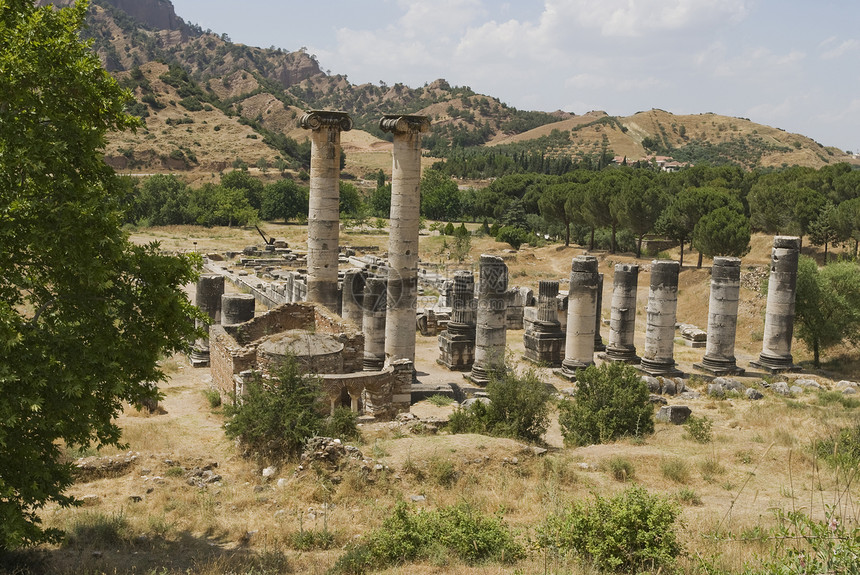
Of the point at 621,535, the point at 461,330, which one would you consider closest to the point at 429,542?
the point at 621,535

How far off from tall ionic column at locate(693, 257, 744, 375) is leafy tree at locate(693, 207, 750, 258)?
18085 mm

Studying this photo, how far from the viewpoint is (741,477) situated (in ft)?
43.9

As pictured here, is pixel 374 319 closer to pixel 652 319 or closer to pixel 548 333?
pixel 548 333

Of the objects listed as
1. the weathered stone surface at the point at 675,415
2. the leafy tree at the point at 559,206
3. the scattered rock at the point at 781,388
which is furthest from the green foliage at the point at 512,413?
the leafy tree at the point at 559,206

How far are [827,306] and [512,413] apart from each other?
51.7 ft

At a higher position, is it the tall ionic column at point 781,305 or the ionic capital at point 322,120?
the ionic capital at point 322,120

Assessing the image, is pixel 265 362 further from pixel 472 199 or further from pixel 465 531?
pixel 472 199

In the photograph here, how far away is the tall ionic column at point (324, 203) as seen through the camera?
20.2 meters

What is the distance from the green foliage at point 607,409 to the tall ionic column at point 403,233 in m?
5.51

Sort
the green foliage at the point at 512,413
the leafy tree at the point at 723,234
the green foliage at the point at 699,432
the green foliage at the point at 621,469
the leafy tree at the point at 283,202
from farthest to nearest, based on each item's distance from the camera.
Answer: the leafy tree at the point at 283,202, the leafy tree at the point at 723,234, the green foliage at the point at 699,432, the green foliage at the point at 512,413, the green foliage at the point at 621,469

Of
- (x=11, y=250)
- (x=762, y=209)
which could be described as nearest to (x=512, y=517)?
(x=11, y=250)

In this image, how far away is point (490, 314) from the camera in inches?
888

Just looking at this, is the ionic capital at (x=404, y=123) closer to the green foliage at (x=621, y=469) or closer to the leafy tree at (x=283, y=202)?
the green foliage at (x=621, y=469)

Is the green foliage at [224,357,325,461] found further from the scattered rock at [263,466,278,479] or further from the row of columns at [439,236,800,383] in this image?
the row of columns at [439,236,800,383]
